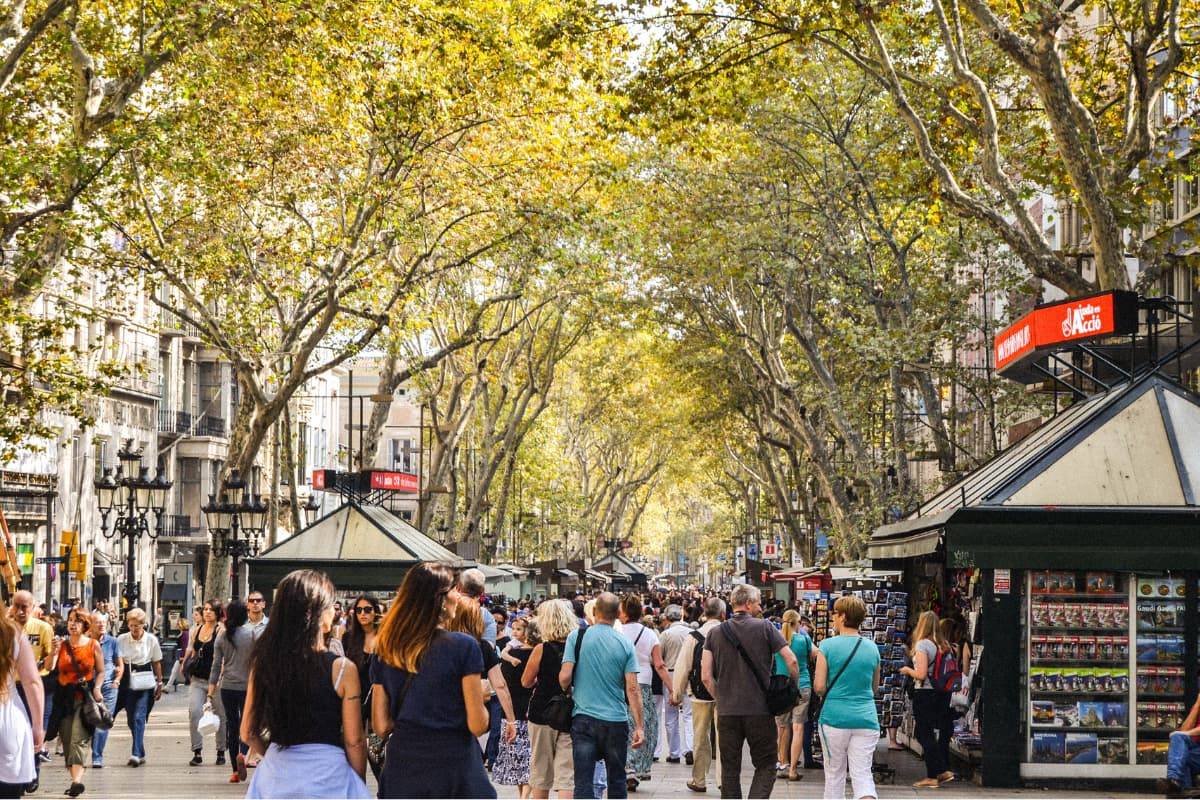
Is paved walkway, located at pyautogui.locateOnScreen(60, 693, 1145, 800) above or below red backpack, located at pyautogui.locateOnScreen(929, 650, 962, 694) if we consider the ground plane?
below

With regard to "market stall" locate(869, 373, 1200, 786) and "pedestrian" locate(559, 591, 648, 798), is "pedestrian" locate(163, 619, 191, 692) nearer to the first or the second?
"pedestrian" locate(559, 591, 648, 798)

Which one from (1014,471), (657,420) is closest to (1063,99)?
(1014,471)

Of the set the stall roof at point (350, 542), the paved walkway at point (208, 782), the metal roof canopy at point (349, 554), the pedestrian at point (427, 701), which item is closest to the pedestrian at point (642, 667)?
the paved walkway at point (208, 782)

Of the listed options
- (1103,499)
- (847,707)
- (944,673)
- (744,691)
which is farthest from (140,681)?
(1103,499)

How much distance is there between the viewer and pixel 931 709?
14.8 m

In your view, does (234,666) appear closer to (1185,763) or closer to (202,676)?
(202,676)

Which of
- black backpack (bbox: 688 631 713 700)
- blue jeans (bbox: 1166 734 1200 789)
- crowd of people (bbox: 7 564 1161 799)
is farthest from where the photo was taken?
black backpack (bbox: 688 631 713 700)

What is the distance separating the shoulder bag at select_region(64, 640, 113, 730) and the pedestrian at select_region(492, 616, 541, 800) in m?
3.32

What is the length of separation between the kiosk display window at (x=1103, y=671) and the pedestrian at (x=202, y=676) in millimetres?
7666

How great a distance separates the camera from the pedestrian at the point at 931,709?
14.8 m

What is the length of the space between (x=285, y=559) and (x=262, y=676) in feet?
55.5

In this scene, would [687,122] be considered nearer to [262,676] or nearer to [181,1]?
[181,1]

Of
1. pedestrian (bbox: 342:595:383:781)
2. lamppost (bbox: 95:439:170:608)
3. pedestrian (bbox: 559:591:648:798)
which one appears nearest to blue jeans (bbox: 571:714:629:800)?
pedestrian (bbox: 559:591:648:798)

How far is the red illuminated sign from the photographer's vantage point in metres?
14.5
